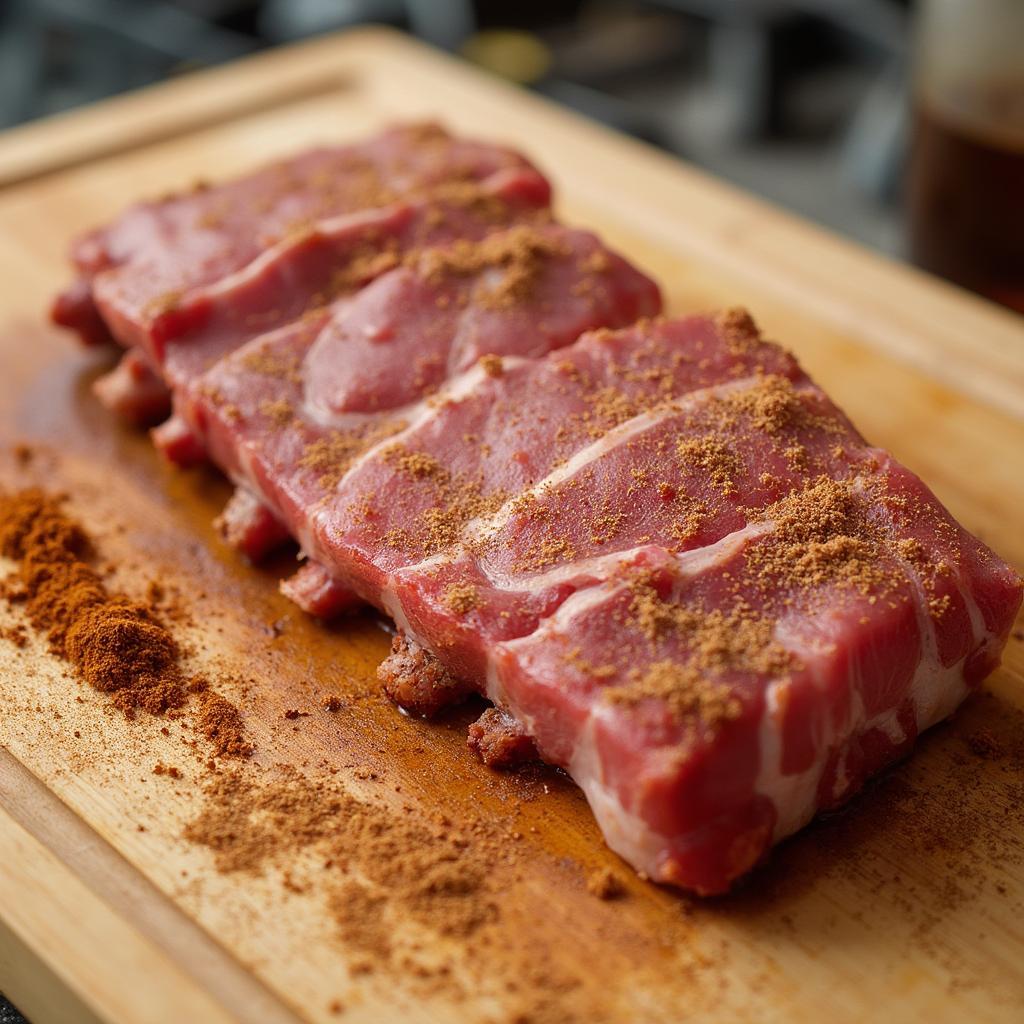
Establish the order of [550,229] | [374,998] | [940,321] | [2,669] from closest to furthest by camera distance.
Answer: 1. [374,998]
2. [2,669]
3. [550,229]
4. [940,321]

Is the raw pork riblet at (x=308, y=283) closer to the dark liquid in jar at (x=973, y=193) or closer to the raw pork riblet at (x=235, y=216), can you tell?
the raw pork riblet at (x=235, y=216)

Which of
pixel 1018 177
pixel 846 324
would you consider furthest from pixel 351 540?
pixel 1018 177

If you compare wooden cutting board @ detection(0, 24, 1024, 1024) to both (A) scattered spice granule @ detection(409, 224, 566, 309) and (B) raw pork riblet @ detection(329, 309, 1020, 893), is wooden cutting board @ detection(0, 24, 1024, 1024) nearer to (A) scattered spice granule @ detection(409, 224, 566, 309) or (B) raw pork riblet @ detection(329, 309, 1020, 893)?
(B) raw pork riblet @ detection(329, 309, 1020, 893)

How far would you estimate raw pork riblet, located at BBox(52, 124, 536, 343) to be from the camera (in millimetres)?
4336

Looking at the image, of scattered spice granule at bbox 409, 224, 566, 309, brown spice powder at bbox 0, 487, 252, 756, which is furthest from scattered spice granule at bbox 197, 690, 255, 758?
scattered spice granule at bbox 409, 224, 566, 309

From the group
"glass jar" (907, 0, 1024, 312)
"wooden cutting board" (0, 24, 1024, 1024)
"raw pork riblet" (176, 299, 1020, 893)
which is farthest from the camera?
"glass jar" (907, 0, 1024, 312)

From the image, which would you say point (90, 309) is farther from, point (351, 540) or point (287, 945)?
→ point (287, 945)

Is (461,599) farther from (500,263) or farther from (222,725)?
(500,263)

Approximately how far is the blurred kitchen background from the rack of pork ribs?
282 cm

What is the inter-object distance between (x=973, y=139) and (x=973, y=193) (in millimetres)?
212

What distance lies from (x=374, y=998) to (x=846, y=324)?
10.2 feet

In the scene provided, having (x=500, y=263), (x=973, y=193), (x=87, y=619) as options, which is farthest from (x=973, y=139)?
(x=87, y=619)

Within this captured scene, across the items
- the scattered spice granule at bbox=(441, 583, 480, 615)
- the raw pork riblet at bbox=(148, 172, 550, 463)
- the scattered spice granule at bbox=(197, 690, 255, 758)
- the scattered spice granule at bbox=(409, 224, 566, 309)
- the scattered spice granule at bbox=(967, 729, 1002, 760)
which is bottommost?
the scattered spice granule at bbox=(197, 690, 255, 758)

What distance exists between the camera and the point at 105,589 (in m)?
3.92
